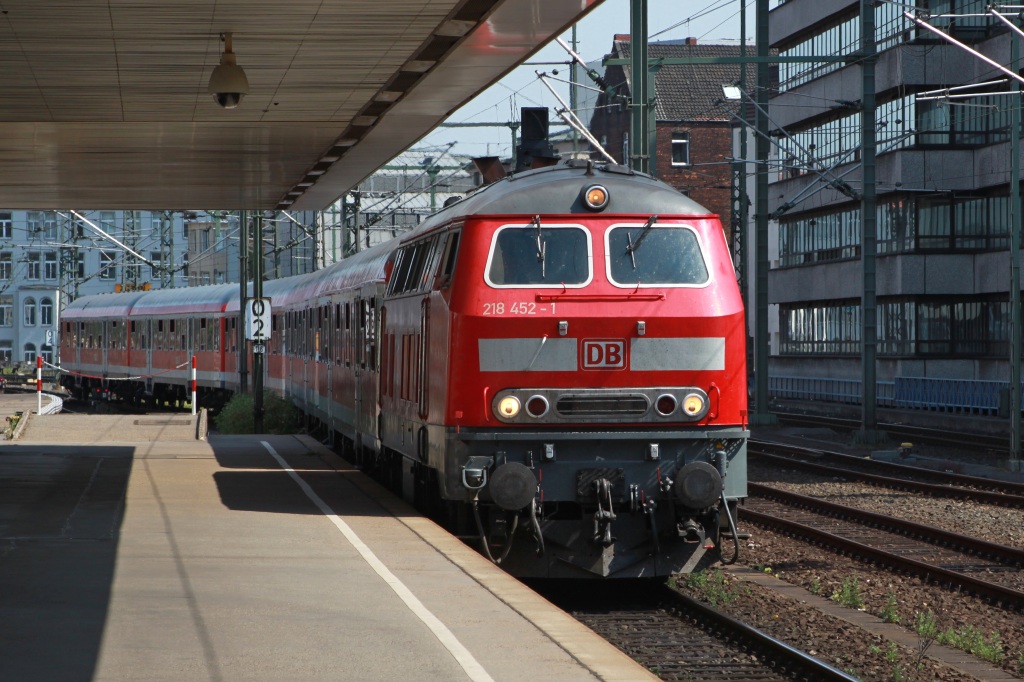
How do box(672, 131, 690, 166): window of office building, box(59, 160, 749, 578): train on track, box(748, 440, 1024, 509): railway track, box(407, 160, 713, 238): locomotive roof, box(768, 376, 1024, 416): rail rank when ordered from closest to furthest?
box(59, 160, 749, 578): train on track < box(407, 160, 713, 238): locomotive roof < box(748, 440, 1024, 509): railway track < box(768, 376, 1024, 416): rail < box(672, 131, 690, 166): window of office building

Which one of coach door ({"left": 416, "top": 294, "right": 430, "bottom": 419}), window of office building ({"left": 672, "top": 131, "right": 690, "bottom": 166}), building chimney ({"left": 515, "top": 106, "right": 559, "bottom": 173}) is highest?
window of office building ({"left": 672, "top": 131, "right": 690, "bottom": 166})

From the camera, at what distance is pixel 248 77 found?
47.7 ft

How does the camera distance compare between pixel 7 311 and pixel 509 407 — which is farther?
pixel 7 311

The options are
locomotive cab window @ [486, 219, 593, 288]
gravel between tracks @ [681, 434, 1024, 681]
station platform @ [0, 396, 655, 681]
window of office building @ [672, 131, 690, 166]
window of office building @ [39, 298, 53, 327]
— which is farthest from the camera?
window of office building @ [39, 298, 53, 327]

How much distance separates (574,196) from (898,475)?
474 inches

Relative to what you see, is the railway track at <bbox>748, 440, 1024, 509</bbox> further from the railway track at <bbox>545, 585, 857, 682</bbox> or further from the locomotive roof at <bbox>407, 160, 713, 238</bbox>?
the locomotive roof at <bbox>407, 160, 713, 238</bbox>

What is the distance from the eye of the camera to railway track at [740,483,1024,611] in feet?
40.2

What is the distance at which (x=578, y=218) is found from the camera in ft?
38.7

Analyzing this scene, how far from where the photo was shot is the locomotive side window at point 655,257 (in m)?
11.7

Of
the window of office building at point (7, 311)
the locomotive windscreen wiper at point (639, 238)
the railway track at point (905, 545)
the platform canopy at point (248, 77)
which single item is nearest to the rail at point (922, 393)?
the railway track at point (905, 545)

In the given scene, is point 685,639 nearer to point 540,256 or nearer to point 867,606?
point 867,606

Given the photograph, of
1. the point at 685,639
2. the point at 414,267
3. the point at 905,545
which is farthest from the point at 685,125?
the point at 685,639

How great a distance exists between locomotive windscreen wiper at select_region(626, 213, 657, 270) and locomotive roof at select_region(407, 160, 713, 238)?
0.29 feet

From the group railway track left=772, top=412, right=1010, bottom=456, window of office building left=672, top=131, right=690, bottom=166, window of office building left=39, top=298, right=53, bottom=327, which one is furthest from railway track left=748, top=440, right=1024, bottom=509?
window of office building left=39, top=298, right=53, bottom=327
